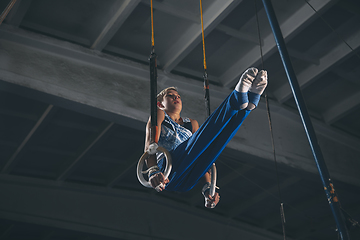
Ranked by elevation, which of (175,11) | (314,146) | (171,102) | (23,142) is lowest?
(314,146)

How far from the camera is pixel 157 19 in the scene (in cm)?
555

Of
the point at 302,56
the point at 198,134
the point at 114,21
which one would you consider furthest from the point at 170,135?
the point at 302,56

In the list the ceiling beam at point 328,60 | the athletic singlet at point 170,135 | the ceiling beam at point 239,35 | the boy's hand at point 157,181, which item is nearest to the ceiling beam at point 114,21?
the ceiling beam at point 239,35

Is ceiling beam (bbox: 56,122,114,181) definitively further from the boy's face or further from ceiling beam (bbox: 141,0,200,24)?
the boy's face

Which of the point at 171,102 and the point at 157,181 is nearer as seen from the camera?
the point at 157,181

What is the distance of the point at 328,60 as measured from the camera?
614 centimetres

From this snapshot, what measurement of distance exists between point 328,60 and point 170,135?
354 cm

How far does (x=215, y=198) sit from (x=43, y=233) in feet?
22.3

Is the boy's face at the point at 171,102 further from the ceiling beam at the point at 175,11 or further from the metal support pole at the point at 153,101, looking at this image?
the ceiling beam at the point at 175,11

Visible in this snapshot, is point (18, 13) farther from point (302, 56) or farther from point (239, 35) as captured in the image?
point (302, 56)

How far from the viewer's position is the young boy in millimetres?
3098

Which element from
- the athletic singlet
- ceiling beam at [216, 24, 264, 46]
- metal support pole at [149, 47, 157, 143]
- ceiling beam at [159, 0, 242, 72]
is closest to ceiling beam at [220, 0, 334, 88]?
ceiling beam at [216, 24, 264, 46]

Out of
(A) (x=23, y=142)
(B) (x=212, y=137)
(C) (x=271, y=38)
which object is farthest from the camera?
(A) (x=23, y=142)

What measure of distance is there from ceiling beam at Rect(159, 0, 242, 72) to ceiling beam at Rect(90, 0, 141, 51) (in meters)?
0.92
